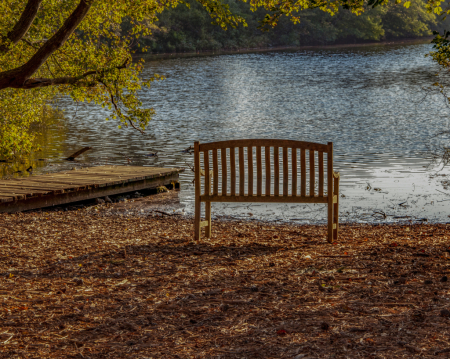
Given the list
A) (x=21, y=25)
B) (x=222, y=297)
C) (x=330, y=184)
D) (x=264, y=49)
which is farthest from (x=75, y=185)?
(x=264, y=49)

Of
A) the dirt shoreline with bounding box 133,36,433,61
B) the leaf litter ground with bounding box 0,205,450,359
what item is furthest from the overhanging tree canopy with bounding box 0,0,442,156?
the dirt shoreline with bounding box 133,36,433,61

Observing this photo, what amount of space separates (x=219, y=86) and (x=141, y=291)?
40.5 meters

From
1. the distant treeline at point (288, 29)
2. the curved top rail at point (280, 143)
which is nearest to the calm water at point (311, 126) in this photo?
the curved top rail at point (280, 143)

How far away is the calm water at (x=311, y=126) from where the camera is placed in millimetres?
12430

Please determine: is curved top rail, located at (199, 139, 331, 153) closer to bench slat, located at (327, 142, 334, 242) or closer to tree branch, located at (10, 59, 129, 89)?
bench slat, located at (327, 142, 334, 242)

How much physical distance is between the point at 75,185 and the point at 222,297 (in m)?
7.39

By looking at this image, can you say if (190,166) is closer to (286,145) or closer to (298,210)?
(298,210)

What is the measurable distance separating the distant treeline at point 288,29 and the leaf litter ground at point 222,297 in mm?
69580

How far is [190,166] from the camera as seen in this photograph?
16938 mm

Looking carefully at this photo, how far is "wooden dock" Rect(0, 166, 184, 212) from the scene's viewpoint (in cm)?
1055

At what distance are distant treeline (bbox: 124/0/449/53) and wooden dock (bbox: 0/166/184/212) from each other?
6253 centimetres

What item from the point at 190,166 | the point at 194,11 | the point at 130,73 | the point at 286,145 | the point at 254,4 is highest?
the point at 194,11

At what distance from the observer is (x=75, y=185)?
11.5 m

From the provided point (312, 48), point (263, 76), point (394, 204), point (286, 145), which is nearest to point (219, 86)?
point (263, 76)
